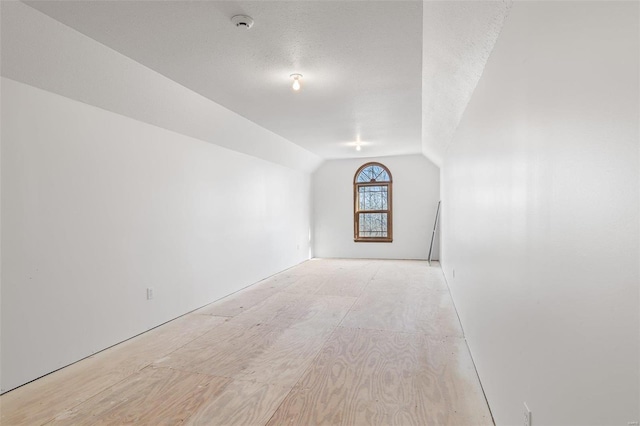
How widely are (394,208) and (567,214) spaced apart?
703 cm

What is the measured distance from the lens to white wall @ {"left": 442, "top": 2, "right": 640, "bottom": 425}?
0.71m

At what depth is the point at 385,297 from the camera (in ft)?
14.9

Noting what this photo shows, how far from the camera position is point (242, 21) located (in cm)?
208

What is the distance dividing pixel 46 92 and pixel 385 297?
13.6ft

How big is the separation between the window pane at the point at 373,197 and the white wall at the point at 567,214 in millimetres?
6253

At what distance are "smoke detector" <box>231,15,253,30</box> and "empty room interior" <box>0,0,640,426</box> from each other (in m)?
0.03

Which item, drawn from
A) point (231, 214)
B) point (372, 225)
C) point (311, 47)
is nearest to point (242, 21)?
point (311, 47)

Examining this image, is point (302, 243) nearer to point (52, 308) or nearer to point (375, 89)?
point (375, 89)

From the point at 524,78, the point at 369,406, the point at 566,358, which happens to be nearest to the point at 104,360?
the point at 369,406

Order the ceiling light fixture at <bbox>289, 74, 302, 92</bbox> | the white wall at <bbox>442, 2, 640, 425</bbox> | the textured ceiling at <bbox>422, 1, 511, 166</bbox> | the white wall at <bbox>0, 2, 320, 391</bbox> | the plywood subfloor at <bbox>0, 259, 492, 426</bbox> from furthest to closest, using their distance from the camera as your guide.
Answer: the ceiling light fixture at <bbox>289, 74, 302, 92</bbox> → the white wall at <bbox>0, 2, 320, 391</bbox> → the plywood subfloor at <bbox>0, 259, 492, 426</bbox> → the textured ceiling at <bbox>422, 1, 511, 166</bbox> → the white wall at <bbox>442, 2, 640, 425</bbox>

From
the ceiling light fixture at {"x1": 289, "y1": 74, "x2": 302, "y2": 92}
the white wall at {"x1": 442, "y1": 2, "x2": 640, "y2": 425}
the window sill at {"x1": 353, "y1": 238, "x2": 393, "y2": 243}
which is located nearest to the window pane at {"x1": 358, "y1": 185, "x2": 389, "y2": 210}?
the window sill at {"x1": 353, "y1": 238, "x2": 393, "y2": 243}

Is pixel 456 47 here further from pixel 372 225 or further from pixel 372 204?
pixel 372 225

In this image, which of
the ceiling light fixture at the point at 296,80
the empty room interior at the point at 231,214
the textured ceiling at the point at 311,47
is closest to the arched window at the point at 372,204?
the empty room interior at the point at 231,214

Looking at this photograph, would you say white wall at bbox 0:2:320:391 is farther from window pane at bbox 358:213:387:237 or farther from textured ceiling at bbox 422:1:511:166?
window pane at bbox 358:213:387:237
